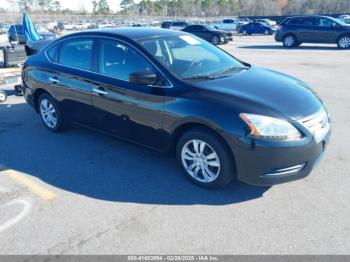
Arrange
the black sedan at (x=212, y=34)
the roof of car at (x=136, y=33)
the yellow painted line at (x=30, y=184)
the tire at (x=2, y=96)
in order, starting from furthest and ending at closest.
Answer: the black sedan at (x=212, y=34) → the tire at (x=2, y=96) → the roof of car at (x=136, y=33) → the yellow painted line at (x=30, y=184)

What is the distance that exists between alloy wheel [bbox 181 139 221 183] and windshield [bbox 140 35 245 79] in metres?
0.81

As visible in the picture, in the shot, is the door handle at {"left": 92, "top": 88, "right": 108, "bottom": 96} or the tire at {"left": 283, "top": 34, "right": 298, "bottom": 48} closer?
the door handle at {"left": 92, "top": 88, "right": 108, "bottom": 96}

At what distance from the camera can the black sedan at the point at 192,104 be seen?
3160mm

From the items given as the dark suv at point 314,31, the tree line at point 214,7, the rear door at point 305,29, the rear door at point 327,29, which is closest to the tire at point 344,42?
the dark suv at point 314,31

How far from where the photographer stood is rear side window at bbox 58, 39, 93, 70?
4539 mm

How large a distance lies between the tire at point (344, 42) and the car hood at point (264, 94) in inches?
623

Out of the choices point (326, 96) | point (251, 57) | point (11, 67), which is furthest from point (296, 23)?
point (11, 67)

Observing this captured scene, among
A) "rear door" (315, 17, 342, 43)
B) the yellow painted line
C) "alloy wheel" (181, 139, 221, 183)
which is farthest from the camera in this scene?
"rear door" (315, 17, 342, 43)

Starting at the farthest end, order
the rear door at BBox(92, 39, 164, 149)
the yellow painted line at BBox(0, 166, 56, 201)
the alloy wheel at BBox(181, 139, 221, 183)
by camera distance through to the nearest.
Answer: the rear door at BBox(92, 39, 164, 149), the yellow painted line at BBox(0, 166, 56, 201), the alloy wheel at BBox(181, 139, 221, 183)

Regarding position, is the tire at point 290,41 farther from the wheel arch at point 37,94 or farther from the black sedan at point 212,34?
the wheel arch at point 37,94

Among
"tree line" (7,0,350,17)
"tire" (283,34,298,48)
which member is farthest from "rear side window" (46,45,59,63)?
"tree line" (7,0,350,17)

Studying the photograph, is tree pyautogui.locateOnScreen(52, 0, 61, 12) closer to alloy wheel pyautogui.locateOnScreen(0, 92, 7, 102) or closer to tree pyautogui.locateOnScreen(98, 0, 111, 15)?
tree pyautogui.locateOnScreen(98, 0, 111, 15)

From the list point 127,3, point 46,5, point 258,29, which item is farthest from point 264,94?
point 127,3

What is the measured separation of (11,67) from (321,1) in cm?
7479
